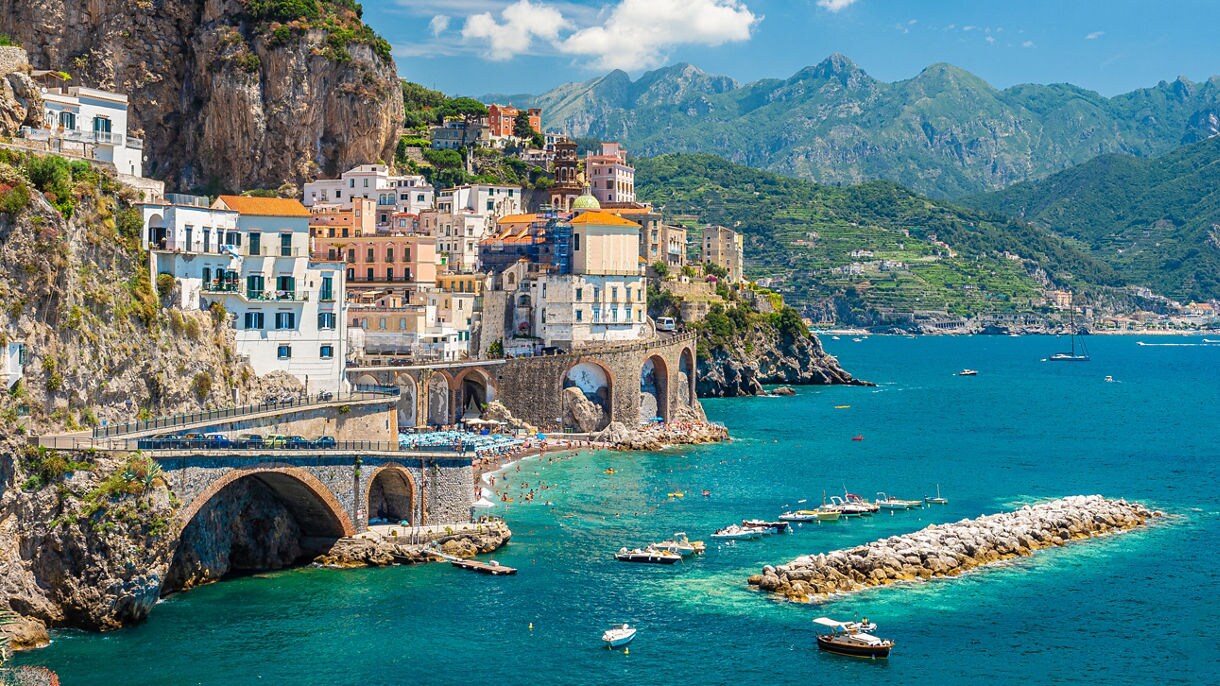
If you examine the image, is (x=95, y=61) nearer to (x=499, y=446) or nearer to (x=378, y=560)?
(x=499, y=446)

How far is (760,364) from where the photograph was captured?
147 meters

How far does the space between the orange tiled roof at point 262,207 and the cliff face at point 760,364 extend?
69.7 m

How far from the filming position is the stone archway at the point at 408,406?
87.2 meters

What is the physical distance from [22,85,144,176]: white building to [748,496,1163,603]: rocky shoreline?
3739 cm

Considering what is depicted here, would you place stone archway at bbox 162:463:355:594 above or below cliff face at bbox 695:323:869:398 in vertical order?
below

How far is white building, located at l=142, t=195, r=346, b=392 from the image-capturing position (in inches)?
2414

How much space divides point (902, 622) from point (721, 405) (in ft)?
256

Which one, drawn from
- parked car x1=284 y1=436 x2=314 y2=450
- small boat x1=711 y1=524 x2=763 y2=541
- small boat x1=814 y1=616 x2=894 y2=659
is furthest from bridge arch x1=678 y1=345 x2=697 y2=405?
small boat x1=814 y1=616 x2=894 y2=659

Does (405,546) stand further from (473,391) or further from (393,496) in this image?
(473,391)

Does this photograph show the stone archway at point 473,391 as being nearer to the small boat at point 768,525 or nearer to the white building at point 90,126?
the white building at point 90,126

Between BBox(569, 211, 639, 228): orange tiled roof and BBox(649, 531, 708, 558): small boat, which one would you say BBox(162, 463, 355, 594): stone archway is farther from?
BBox(569, 211, 639, 228): orange tiled roof

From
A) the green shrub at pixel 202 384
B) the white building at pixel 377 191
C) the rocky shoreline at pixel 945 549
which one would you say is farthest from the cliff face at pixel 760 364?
the green shrub at pixel 202 384

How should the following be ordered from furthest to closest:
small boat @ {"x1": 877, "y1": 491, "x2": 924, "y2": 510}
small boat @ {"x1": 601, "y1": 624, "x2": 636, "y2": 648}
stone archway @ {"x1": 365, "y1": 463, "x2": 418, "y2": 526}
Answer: small boat @ {"x1": 877, "y1": 491, "x2": 924, "y2": 510} < stone archway @ {"x1": 365, "y1": 463, "x2": 418, "y2": 526} < small boat @ {"x1": 601, "y1": 624, "x2": 636, "y2": 648}

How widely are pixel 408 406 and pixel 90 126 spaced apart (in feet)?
94.9
